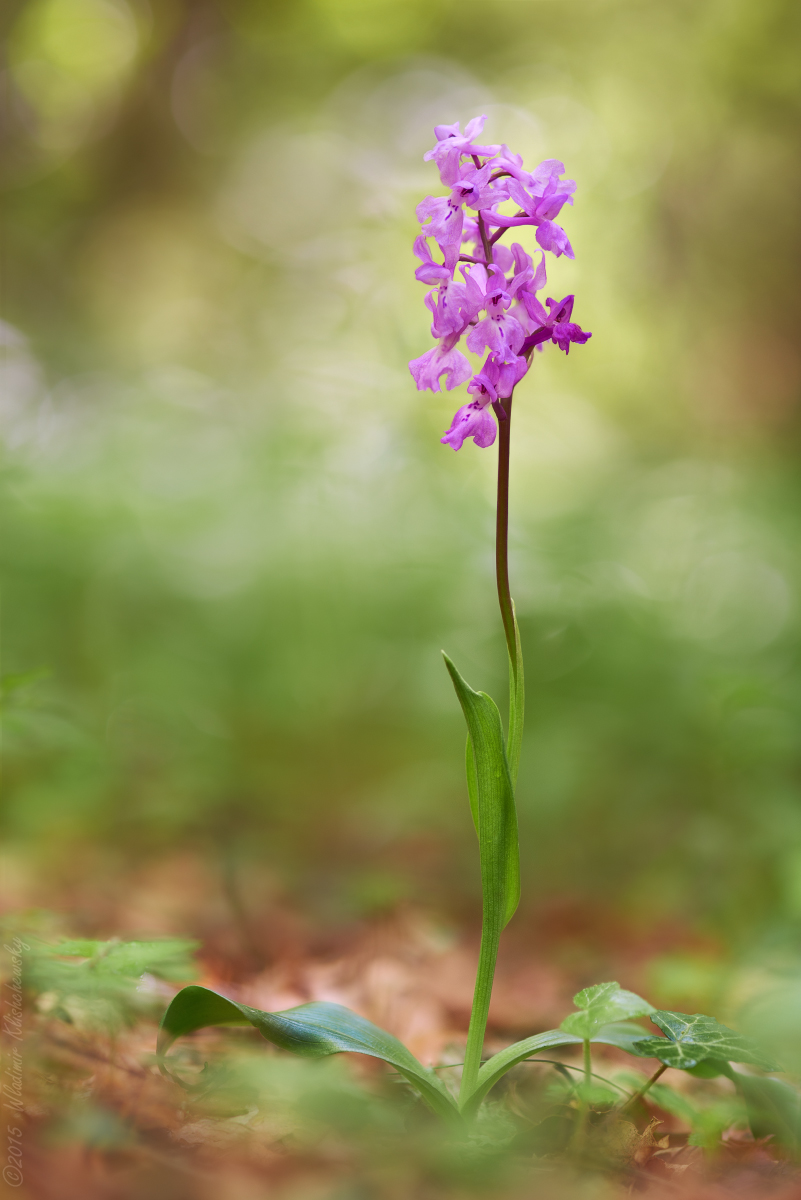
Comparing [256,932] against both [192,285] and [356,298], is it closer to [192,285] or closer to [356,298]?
[356,298]

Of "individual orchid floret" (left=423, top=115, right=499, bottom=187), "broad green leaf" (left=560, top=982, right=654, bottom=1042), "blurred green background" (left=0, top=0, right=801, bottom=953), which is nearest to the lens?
"broad green leaf" (left=560, top=982, right=654, bottom=1042)

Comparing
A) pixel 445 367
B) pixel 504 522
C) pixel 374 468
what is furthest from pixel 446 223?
pixel 374 468

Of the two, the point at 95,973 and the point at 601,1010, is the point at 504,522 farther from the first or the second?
the point at 95,973

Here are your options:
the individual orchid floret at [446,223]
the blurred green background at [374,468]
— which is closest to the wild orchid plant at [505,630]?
the individual orchid floret at [446,223]

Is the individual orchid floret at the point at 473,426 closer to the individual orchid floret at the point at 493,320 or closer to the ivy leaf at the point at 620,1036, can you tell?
the individual orchid floret at the point at 493,320

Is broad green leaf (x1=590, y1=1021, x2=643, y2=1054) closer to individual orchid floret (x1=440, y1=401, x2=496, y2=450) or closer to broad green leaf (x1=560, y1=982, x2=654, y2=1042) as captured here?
broad green leaf (x1=560, y1=982, x2=654, y2=1042)

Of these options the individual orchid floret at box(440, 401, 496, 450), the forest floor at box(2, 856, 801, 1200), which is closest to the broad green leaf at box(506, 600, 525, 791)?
the individual orchid floret at box(440, 401, 496, 450)
